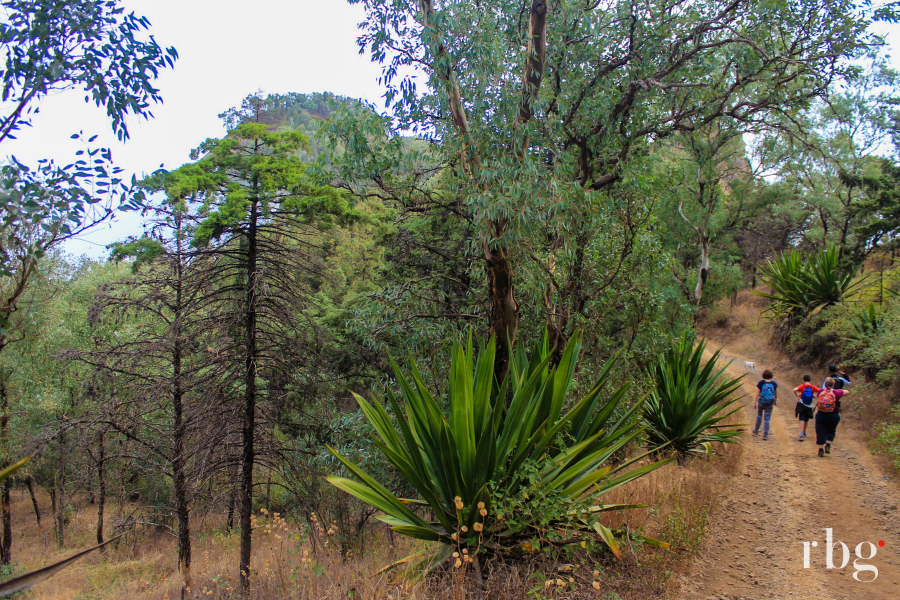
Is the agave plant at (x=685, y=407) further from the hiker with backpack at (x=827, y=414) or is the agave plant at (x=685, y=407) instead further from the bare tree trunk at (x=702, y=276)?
the bare tree trunk at (x=702, y=276)

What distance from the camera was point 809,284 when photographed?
14906 mm

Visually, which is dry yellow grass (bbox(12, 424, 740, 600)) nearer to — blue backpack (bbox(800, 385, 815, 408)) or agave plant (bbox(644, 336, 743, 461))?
agave plant (bbox(644, 336, 743, 461))

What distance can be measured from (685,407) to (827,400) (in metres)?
2.70

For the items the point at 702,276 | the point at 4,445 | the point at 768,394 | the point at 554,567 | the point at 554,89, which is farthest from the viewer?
the point at 702,276

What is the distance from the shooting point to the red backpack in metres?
8.21

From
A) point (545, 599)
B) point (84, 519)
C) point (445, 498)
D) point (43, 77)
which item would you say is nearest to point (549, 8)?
point (43, 77)

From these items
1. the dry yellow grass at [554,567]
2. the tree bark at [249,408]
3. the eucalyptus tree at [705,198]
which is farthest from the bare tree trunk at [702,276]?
the tree bark at [249,408]

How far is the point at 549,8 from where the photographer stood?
652 centimetres

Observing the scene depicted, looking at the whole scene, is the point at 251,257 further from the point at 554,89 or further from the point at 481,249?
the point at 554,89

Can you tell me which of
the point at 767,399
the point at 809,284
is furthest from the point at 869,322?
the point at 767,399

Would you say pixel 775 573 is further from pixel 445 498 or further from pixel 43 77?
pixel 43 77

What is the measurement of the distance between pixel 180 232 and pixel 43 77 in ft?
25.4

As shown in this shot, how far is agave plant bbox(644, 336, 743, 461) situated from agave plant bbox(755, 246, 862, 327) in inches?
320

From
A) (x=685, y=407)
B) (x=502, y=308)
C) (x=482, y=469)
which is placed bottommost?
(x=685, y=407)
